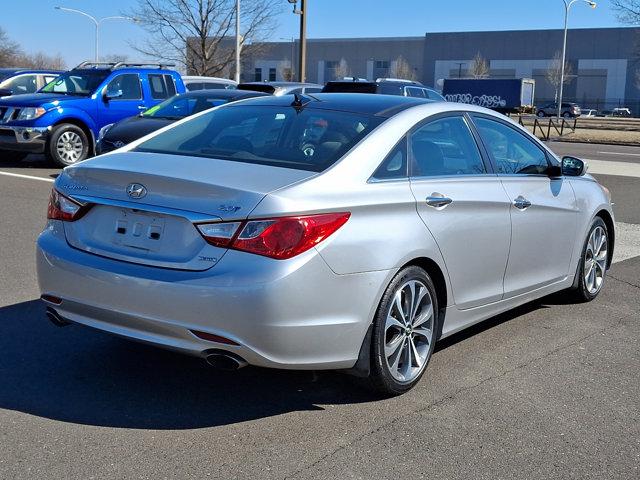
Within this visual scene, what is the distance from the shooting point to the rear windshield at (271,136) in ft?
14.5

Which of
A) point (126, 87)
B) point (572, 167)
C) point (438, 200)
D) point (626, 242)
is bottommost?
point (626, 242)

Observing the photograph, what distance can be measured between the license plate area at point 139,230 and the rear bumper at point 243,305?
11 cm

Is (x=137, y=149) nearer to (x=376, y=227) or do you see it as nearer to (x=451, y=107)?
(x=376, y=227)

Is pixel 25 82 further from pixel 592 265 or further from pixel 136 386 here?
pixel 136 386

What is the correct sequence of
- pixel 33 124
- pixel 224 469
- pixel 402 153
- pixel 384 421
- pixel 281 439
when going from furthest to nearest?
pixel 33 124
pixel 402 153
pixel 384 421
pixel 281 439
pixel 224 469

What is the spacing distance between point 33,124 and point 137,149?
1005 centimetres

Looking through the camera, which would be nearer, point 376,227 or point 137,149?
point 376,227

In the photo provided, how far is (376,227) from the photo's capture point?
4.17 m

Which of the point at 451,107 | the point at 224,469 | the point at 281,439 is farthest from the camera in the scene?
the point at 451,107

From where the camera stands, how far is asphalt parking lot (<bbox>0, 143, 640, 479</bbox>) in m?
Answer: 3.64

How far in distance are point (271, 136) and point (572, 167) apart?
100.0 inches

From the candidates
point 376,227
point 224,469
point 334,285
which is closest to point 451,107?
point 376,227

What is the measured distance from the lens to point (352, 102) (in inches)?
201

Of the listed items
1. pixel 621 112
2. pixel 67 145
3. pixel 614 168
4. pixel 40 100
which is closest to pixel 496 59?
pixel 621 112
